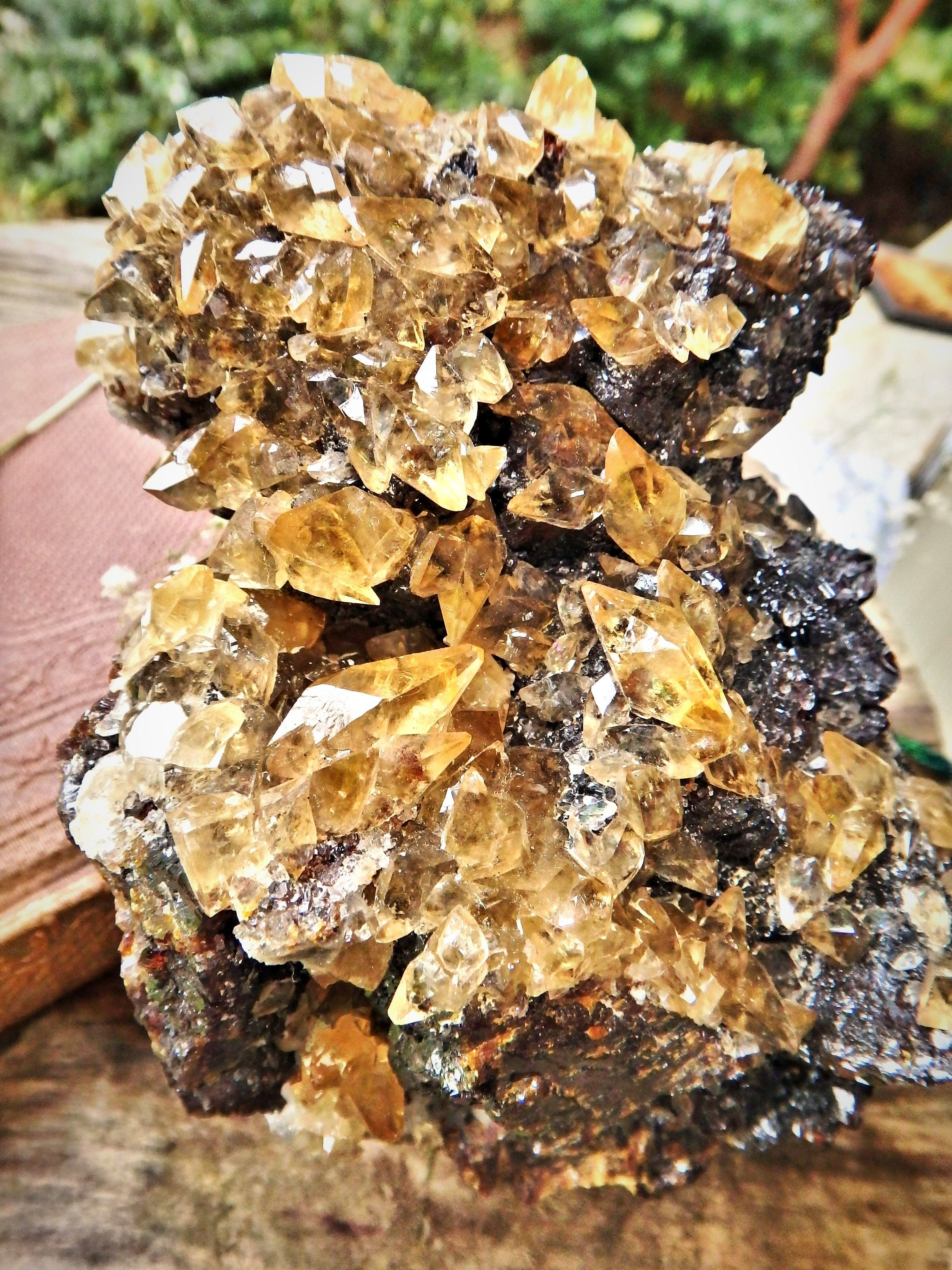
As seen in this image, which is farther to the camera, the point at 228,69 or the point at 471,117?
the point at 228,69

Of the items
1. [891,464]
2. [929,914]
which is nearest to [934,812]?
[929,914]

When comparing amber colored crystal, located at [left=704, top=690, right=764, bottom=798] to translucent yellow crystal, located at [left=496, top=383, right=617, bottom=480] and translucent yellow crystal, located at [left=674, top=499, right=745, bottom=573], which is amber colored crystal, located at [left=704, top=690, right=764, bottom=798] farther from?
translucent yellow crystal, located at [left=496, top=383, right=617, bottom=480]

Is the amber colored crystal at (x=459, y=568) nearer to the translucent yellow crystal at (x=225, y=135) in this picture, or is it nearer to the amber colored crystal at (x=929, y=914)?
the translucent yellow crystal at (x=225, y=135)

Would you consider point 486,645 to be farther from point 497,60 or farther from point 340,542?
point 497,60

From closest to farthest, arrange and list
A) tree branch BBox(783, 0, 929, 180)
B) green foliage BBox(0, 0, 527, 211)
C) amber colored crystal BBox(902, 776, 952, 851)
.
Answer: amber colored crystal BBox(902, 776, 952, 851) < tree branch BBox(783, 0, 929, 180) < green foliage BBox(0, 0, 527, 211)

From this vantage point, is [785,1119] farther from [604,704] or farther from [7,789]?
[7,789]

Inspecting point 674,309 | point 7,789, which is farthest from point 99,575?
point 674,309

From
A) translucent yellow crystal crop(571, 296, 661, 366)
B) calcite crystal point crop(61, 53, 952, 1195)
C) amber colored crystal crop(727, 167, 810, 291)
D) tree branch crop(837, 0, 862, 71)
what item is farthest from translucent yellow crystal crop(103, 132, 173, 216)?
tree branch crop(837, 0, 862, 71)
